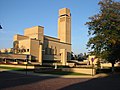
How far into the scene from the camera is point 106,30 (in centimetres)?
3406

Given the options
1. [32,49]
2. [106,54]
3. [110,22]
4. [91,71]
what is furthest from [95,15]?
[32,49]

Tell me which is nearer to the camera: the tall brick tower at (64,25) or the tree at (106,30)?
the tree at (106,30)

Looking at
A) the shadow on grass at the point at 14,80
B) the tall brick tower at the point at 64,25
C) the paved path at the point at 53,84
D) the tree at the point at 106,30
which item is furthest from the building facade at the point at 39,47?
the paved path at the point at 53,84

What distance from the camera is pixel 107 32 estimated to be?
33.6m

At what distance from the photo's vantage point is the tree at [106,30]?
3234cm

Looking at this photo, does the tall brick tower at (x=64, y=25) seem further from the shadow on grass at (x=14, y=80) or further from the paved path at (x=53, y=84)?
the paved path at (x=53, y=84)

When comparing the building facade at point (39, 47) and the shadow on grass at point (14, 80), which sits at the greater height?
the building facade at point (39, 47)

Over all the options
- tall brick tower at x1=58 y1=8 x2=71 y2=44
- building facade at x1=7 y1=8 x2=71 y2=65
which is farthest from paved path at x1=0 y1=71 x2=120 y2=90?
tall brick tower at x1=58 y1=8 x2=71 y2=44

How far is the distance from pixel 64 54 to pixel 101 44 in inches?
3264

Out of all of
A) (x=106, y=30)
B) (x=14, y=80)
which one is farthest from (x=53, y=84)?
(x=106, y=30)

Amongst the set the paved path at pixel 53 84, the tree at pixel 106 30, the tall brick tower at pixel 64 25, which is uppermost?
the tall brick tower at pixel 64 25

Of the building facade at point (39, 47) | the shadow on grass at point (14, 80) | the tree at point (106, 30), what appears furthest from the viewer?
the building facade at point (39, 47)

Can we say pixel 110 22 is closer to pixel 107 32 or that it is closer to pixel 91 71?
pixel 107 32

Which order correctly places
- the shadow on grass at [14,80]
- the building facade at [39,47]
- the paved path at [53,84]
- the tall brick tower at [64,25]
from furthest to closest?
the tall brick tower at [64,25] < the building facade at [39,47] < the shadow on grass at [14,80] < the paved path at [53,84]
